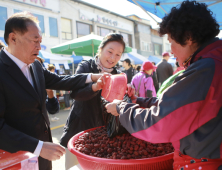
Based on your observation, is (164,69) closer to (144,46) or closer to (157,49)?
(144,46)

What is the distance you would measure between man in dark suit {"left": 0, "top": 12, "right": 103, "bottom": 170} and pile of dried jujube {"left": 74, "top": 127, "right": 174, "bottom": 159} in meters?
0.22

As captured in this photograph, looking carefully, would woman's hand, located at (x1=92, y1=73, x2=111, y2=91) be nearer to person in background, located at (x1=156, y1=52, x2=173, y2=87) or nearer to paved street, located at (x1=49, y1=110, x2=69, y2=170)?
paved street, located at (x1=49, y1=110, x2=69, y2=170)

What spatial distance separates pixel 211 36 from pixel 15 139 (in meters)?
1.29

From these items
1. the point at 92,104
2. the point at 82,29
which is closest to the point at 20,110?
the point at 92,104

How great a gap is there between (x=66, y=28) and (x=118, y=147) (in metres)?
15.6

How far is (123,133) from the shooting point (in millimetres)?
1450

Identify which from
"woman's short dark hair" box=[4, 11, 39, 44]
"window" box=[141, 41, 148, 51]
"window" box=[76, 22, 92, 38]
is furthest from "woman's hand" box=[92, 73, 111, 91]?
"window" box=[141, 41, 148, 51]

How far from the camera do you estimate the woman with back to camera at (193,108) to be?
0.80 meters

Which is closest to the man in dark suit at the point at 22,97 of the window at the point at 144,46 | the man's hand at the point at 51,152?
the man's hand at the point at 51,152

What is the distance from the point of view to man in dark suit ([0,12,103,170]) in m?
1.09

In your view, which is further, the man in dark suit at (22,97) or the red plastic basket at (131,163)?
the man in dark suit at (22,97)

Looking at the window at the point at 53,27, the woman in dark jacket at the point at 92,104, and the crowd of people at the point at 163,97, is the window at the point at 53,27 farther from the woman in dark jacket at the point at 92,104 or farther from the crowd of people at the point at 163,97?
the crowd of people at the point at 163,97

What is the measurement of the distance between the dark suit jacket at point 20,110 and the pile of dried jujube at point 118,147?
1.06ft

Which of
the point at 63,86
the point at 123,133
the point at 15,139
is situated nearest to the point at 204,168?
the point at 123,133
